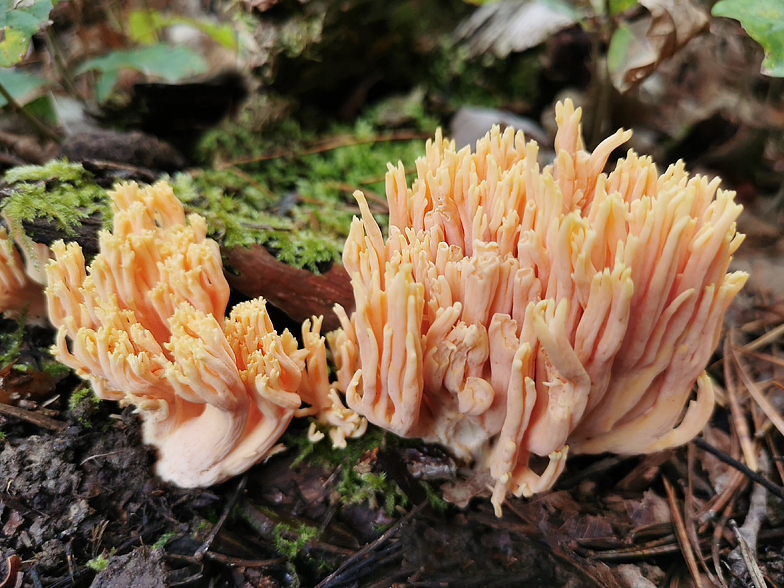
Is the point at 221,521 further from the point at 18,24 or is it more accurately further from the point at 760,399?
the point at 760,399

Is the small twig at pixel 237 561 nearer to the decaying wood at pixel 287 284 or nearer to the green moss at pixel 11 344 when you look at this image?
the decaying wood at pixel 287 284

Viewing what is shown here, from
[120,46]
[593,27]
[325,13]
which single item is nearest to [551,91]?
[593,27]

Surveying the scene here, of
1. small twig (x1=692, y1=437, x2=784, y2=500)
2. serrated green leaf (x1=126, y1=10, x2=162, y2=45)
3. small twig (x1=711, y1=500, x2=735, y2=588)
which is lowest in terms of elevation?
small twig (x1=711, y1=500, x2=735, y2=588)

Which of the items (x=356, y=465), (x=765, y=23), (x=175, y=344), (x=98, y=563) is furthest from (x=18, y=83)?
(x=765, y=23)

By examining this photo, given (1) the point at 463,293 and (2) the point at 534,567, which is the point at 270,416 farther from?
(2) the point at 534,567

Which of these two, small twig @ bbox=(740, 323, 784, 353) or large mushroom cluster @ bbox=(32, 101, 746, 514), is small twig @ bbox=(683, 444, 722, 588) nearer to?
large mushroom cluster @ bbox=(32, 101, 746, 514)

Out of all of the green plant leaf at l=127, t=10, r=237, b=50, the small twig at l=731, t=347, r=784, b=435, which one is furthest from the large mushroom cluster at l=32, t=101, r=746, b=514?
the green plant leaf at l=127, t=10, r=237, b=50
